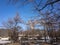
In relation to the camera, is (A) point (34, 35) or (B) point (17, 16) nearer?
(B) point (17, 16)

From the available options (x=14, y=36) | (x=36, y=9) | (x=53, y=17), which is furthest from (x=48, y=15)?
(x=14, y=36)

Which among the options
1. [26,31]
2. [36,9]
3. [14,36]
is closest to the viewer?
[36,9]

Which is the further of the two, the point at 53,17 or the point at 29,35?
the point at 29,35

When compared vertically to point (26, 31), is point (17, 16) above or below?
above

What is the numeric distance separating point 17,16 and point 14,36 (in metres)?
3.68

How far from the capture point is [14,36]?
2878 centimetres

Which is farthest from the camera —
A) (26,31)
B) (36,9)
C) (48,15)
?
(26,31)

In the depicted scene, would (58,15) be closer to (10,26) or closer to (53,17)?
(53,17)

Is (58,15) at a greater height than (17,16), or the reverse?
(17,16)

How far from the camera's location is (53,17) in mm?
7195

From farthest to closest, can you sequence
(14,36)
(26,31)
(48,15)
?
(26,31), (14,36), (48,15)

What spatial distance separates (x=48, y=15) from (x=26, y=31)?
27.8 m

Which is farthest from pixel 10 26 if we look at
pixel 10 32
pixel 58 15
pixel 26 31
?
pixel 58 15

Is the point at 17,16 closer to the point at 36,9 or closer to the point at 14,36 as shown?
the point at 14,36
